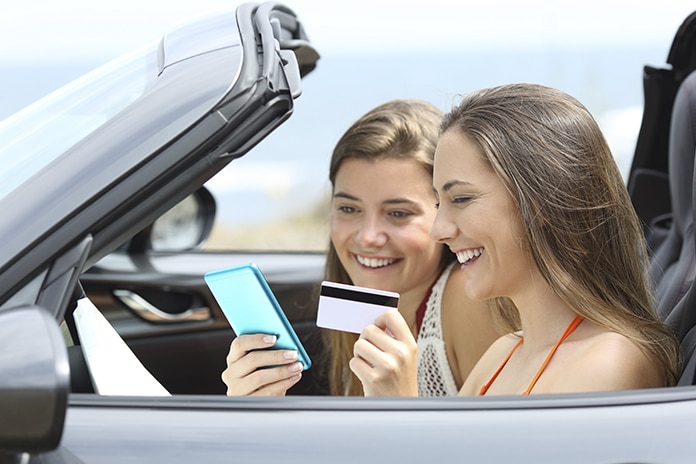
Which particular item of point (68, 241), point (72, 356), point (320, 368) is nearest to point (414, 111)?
point (320, 368)

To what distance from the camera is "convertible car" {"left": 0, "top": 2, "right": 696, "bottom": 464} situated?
1.14 meters

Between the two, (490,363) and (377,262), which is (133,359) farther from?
(377,262)

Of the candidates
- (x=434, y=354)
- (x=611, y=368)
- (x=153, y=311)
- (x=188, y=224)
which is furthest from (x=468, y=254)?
(x=188, y=224)

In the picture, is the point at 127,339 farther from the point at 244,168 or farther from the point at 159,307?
the point at 244,168

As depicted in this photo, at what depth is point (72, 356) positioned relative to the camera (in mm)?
1525

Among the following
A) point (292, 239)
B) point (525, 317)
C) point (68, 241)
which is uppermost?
point (68, 241)

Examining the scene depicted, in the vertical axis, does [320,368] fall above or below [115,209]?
below

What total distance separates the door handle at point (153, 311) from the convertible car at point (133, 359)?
1400 mm

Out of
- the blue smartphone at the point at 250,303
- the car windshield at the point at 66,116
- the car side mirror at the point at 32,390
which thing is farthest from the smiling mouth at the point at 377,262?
the car side mirror at the point at 32,390

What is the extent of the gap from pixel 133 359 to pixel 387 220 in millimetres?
923

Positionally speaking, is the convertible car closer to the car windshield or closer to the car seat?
the car windshield

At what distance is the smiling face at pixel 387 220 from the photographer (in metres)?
2.34

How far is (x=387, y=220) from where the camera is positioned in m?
2.36

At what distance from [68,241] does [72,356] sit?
34 centimetres
